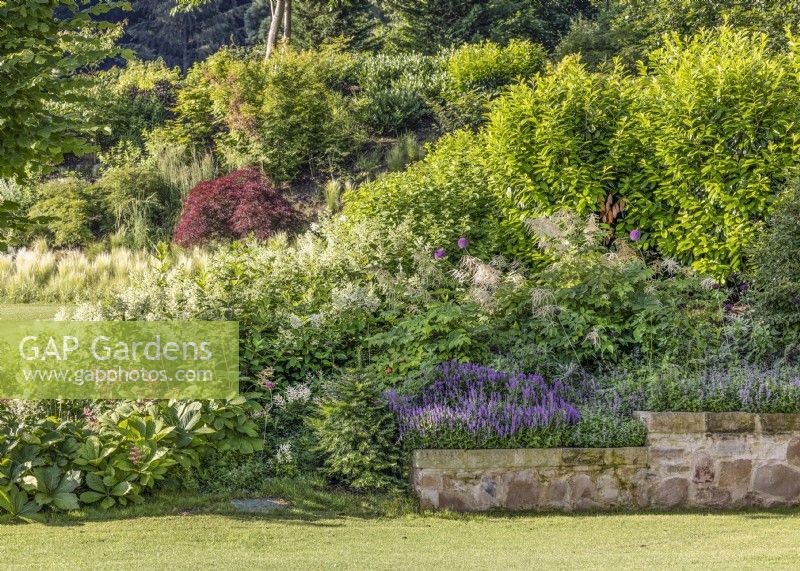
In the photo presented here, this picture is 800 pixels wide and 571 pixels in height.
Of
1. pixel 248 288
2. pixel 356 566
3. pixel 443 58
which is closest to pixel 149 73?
pixel 443 58

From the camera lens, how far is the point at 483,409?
249 inches

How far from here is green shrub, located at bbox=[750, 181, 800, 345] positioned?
746 centimetres

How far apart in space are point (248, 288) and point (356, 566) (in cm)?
368

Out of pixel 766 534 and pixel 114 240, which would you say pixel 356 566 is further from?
pixel 114 240

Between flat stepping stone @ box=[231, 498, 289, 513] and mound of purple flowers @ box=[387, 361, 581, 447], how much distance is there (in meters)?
0.92

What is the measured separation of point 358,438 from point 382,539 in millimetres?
1042

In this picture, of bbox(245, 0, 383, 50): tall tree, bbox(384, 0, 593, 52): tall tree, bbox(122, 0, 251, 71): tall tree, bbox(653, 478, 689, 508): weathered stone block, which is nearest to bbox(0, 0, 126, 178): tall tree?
bbox(653, 478, 689, 508): weathered stone block

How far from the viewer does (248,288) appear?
8.04 meters

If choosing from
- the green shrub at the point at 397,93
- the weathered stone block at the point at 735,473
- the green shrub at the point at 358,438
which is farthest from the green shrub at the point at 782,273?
the green shrub at the point at 397,93

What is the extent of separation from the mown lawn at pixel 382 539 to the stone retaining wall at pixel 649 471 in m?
0.18

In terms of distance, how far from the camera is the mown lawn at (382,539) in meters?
4.90

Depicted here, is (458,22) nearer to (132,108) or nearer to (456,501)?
(132,108)

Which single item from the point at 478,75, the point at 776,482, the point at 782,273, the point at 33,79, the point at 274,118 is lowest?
the point at 776,482

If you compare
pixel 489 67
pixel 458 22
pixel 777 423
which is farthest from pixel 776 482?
pixel 458 22
